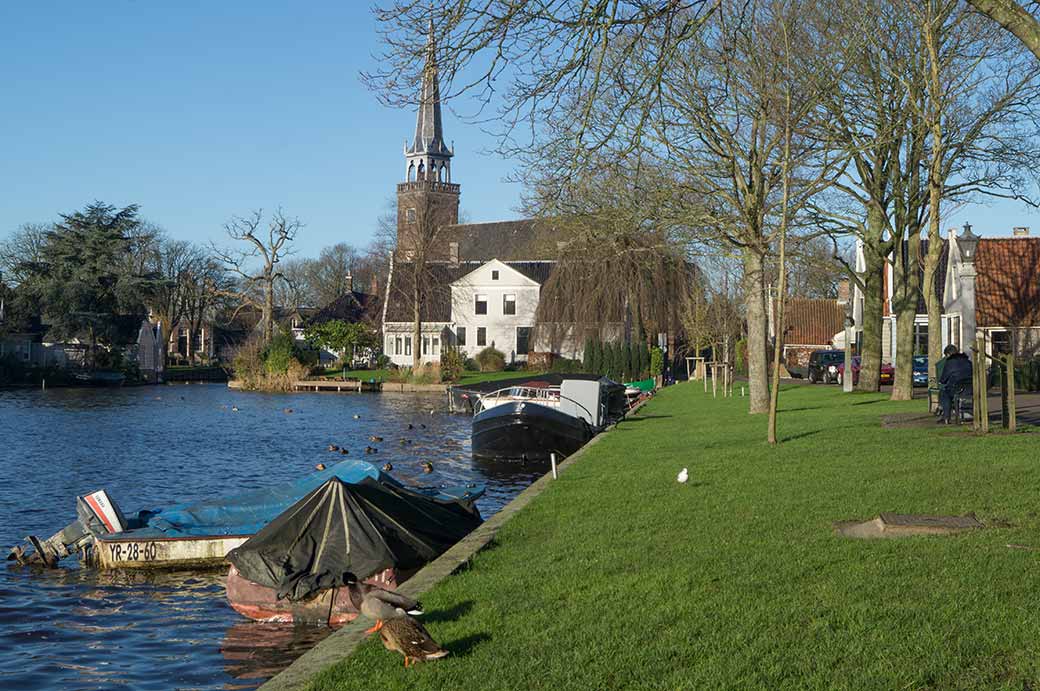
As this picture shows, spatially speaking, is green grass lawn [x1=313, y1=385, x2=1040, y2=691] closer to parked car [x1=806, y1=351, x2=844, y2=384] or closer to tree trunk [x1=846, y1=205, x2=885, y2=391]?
tree trunk [x1=846, y1=205, x2=885, y2=391]

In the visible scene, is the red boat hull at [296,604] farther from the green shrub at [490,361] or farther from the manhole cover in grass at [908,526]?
the green shrub at [490,361]

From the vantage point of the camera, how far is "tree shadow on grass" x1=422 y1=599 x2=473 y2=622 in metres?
9.02

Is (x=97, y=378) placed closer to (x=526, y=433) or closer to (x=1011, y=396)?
(x=526, y=433)

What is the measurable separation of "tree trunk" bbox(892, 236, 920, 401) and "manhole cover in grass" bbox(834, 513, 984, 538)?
22.1 m

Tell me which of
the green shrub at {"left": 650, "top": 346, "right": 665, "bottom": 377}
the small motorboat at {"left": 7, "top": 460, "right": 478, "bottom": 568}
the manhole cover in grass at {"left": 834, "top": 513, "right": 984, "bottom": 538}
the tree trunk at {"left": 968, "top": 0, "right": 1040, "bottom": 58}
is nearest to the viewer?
the tree trunk at {"left": 968, "top": 0, "right": 1040, "bottom": 58}

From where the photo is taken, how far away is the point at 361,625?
944cm

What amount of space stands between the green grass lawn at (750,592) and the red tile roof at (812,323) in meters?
67.1

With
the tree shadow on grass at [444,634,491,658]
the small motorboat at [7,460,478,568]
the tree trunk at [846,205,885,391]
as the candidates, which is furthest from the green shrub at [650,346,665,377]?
the tree shadow on grass at [444,634,491,658]

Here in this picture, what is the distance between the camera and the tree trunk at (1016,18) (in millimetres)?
8562

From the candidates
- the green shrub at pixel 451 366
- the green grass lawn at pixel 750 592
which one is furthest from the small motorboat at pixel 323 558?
the green shrub at pixel 451 366

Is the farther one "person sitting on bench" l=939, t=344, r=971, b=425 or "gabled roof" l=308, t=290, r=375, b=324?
"gabled roof" l=308, t=290, r=375, b=324

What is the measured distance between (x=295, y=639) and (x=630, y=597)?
16.4 feet

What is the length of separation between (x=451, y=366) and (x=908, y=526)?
221 ft

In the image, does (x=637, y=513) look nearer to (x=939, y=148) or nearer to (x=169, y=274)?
(x=939, y=148)
